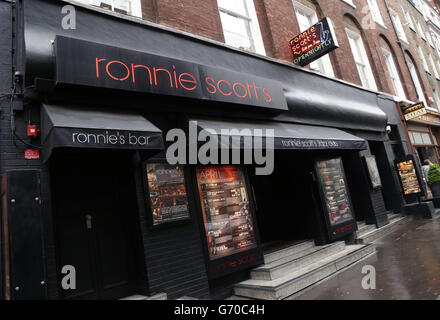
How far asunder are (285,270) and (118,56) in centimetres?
482

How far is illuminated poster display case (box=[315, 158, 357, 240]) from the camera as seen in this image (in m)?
6.98

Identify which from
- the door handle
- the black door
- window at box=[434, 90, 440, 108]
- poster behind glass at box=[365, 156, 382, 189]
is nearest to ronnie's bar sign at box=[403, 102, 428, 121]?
poster behind glass at box=[365, 156, 382, 189]

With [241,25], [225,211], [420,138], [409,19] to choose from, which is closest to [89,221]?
[225,211]

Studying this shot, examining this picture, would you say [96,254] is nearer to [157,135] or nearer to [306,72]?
[157,135]

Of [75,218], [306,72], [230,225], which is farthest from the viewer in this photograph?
[306,72]

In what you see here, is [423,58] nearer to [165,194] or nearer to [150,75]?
[150,75]

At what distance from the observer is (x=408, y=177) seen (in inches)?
408

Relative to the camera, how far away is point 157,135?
149 inches

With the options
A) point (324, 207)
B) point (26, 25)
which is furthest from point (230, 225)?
point (26, 25)

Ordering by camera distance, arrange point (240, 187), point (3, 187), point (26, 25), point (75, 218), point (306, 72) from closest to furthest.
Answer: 1. point (3, 187)
2. point (26, 25)
3. point (75, 218)
4. point (240, 187)
5. point (306, 72)

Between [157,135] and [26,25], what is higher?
[26,25]
